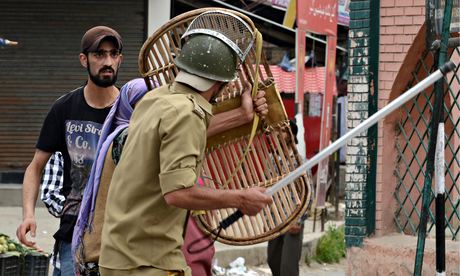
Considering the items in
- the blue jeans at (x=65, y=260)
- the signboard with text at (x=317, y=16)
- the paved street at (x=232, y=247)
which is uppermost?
the signboard with text at (x=317, y=16)

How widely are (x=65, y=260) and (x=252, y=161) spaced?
130cm

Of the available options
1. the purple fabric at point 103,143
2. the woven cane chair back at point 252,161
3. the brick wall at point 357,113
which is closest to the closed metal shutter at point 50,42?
the brick wall at point 357,113

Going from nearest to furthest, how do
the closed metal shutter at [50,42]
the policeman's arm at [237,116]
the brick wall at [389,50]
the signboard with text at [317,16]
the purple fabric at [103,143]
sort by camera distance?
the policeman's arm at [237,116] → the purple fabric at [103,143] → the brick wall at [389,50] → the signboard with text at [317,16] → the closed metal shutter at [50,42]

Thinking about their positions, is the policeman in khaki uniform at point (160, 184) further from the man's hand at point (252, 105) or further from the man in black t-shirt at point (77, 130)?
the man in black t-shirt at point (77, 130)

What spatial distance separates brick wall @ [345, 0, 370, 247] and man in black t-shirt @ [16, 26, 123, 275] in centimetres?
237

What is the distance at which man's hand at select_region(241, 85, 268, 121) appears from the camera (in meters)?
4.47

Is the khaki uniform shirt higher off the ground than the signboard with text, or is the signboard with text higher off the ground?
the signboard with text

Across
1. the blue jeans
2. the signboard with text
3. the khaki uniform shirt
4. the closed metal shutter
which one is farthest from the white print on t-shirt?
the closed metal shutter

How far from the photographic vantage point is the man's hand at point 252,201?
4031 mm

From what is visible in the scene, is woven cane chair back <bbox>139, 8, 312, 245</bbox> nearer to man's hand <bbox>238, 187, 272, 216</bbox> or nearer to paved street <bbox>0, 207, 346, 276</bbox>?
man's hand <bbox>238, 187, 272, 216</bbox>

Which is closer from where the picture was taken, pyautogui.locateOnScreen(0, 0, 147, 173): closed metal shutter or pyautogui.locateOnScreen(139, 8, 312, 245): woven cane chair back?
pyautogui.locateOnScreen(139, 8, 312, 245): woven cane chair back

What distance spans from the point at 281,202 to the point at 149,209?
30.4 inches

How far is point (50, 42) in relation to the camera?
47.5 feet

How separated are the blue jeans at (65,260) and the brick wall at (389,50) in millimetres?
2734
